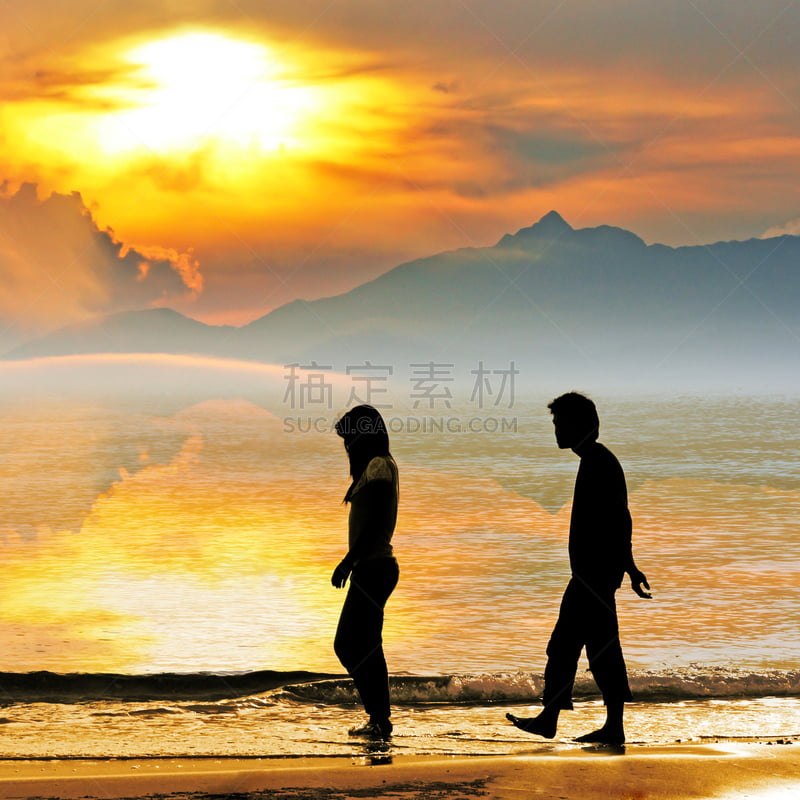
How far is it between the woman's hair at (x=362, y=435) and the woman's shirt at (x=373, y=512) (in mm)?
50

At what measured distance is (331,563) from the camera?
1234 cm

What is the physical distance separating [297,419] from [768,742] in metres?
59.7

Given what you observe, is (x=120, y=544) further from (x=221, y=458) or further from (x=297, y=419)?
(x=297, y=419)

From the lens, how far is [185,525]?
627 inches

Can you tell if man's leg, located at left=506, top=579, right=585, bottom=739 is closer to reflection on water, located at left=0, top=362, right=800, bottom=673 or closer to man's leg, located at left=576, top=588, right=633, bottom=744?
man's leg, located at left=576, top=588, right=633, bottom=744

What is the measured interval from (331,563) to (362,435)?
701 centimetres

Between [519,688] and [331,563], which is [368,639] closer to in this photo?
[519,688]

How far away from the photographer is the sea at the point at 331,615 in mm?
5871

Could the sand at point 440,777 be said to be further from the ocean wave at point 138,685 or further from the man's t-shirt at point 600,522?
the ocean wave at point 138,685

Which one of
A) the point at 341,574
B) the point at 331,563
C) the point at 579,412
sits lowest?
the point at 331,563

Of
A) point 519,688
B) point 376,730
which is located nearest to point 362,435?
point 376,730

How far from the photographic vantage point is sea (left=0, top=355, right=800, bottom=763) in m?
5.87

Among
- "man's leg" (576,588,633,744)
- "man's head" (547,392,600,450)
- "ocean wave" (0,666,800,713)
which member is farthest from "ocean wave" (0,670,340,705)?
"man's head" (547,392,600,450)

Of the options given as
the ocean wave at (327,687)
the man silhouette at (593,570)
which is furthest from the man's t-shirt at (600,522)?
the ocean wave at (327,687)
